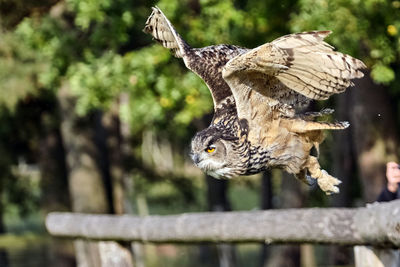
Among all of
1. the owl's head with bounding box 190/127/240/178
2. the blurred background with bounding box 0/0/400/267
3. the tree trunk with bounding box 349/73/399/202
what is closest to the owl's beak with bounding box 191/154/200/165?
the owl's head with bounding box 190/127/240/178

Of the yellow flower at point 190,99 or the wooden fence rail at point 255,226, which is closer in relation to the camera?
the wooden fence rail at point 255,226

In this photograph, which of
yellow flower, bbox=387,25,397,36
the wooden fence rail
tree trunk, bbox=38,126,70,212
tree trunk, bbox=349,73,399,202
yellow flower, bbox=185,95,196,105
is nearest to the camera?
the wooden fence rail

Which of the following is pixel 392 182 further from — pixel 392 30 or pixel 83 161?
pixel 83 161

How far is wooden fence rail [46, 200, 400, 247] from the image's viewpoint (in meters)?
8.66

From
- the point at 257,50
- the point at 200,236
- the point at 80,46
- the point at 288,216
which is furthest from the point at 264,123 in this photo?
the point at 80,46

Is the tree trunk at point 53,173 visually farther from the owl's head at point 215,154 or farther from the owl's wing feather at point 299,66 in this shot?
the owl's wing feather at point 299,66

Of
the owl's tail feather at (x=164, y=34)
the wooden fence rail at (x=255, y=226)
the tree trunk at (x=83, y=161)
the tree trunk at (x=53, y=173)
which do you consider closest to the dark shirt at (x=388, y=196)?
the wooden fence rail at (x=255, y=226)

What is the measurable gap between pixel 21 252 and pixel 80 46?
18.7 metres

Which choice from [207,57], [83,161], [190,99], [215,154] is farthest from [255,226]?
[83,161]

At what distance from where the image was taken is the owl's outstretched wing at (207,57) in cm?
852

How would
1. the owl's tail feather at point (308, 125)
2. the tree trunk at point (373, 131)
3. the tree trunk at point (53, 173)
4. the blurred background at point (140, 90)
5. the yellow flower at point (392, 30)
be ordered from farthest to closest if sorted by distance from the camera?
the tree trunk at point (53, 173), the tree trunk at point (373, 131), the blurred background at point (140, 90), the yellow flower at point (392, 30), the owl's tail feather at point (308, 125)

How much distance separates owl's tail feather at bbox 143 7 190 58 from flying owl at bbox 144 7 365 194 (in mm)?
338

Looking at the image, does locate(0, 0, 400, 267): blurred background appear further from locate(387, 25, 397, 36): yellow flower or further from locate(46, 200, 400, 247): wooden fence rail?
locate(46, 200, 400, 247): wooden fence rail

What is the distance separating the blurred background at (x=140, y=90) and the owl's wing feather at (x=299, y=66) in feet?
13.9
